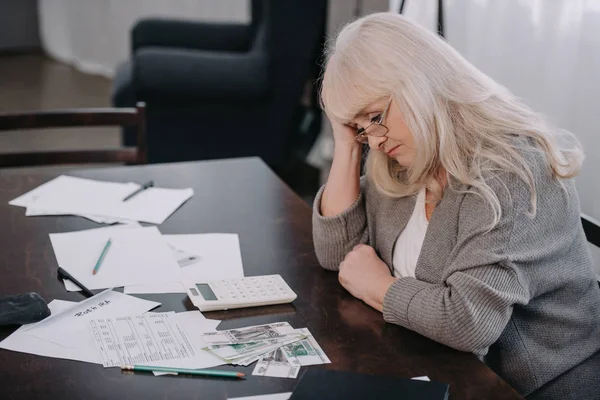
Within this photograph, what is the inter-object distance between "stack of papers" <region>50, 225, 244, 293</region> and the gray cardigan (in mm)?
210

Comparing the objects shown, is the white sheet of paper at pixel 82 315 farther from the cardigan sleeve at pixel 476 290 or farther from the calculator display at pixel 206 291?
the cardigan sleeve at pixel 476 290

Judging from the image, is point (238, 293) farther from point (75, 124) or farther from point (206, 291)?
point (75, 124)

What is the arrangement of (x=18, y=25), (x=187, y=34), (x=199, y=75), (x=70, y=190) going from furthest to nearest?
(x=18, y=25), (x=187, y=34), (x=199, y=75), (x=70, y=190)

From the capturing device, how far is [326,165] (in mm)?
4023

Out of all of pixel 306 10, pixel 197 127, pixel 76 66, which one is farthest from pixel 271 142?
pixel 76 66

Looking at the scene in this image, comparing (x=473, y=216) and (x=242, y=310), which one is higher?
(x=473, y=216)

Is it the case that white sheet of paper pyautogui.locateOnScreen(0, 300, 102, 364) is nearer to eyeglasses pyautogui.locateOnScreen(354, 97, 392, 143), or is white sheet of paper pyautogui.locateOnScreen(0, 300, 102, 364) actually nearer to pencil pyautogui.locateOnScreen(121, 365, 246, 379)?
pencil pyautogui.locateOnScreen(121, 365, 246, 379)

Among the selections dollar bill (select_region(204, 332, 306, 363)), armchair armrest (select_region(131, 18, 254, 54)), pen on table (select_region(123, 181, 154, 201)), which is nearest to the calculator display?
dollar bill (select_region(204, 332, 306, 363))

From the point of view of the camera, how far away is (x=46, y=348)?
1.21m

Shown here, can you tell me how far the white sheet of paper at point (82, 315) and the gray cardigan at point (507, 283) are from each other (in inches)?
14.1

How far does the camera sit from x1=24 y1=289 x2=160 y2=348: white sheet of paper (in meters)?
1.24

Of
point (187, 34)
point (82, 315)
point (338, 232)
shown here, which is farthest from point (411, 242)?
point (187, 34)

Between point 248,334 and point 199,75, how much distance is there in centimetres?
241

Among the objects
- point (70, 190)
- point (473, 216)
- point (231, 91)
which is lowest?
point (231, 91)
